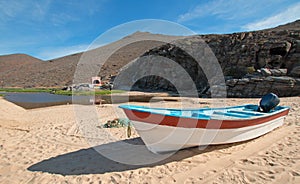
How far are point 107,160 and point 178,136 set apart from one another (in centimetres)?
226

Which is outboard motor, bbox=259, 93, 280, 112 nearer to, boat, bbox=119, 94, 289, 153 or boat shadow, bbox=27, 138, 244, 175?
boat, bbox=119, 94, 289, 153

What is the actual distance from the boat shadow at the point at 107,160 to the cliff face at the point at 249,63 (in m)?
21.2

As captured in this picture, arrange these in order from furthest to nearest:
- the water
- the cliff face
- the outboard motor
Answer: the cliff face, the water, the outboard motor

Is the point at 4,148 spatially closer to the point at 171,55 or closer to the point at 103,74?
the point at 171,55

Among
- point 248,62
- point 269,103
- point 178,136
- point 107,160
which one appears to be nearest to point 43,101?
point 107,160

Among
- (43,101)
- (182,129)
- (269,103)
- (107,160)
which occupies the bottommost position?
(107,160)

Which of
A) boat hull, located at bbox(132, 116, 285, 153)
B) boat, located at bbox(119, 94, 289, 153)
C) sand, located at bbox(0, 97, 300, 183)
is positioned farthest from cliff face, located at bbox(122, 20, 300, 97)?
boat hull, located at bbox(132, 116, 285, 153)

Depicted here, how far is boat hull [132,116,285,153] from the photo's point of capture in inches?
205

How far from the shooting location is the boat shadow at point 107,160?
5.30 meters

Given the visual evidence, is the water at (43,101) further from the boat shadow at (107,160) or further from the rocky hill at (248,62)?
the boat shadow at (107,160)

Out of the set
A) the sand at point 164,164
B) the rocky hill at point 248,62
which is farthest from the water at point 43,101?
the rocky hill at point 248,62

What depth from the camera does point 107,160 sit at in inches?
230

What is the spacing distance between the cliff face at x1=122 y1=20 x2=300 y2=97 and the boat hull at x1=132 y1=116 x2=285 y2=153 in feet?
68.8

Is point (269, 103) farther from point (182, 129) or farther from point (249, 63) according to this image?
point (249, 63)
